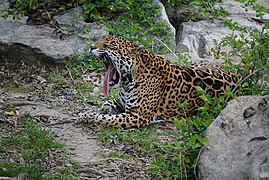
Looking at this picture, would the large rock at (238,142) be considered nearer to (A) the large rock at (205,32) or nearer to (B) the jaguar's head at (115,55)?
(B) the jaguar's head at (115,55)

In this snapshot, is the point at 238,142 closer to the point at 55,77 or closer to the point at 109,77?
the point at 109,77

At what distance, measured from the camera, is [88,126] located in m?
8.66

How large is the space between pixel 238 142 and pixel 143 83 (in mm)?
3264

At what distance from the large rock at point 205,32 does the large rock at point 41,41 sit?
172 cm

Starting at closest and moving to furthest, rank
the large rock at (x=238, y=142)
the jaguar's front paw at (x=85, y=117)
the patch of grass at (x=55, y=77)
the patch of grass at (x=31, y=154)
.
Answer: the large rock at (x=238, y=142) < the patch of grass at (x=31, y=154) < the jaguar's front paw at (x=85, y=117) < the patch of grass at (x=55, y=77)

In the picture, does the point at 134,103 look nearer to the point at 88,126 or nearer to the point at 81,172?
the point at 88,126

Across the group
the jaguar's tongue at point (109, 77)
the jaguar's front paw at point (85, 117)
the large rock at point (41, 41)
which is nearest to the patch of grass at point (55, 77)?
the large rock at point (41, 41)

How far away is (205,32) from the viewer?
41.6 feet

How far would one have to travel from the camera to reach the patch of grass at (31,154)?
7.03 m

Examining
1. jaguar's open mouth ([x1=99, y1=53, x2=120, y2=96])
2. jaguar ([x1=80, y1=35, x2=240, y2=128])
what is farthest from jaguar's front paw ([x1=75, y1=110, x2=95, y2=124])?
jaguar's open mouth ([x1=99, y1=53, x2=120, y2=96])

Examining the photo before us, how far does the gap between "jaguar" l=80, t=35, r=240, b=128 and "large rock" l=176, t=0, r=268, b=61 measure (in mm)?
2469

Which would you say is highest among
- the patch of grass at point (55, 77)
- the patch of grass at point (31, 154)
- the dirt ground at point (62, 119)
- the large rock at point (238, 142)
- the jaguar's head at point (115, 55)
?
the large rock at point (238, 142)

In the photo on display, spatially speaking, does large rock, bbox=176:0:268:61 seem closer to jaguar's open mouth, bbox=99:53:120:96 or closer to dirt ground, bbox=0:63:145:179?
dirt ground, bbox=0:63:145:179

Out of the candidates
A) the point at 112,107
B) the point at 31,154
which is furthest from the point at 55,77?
the point at 31,154
